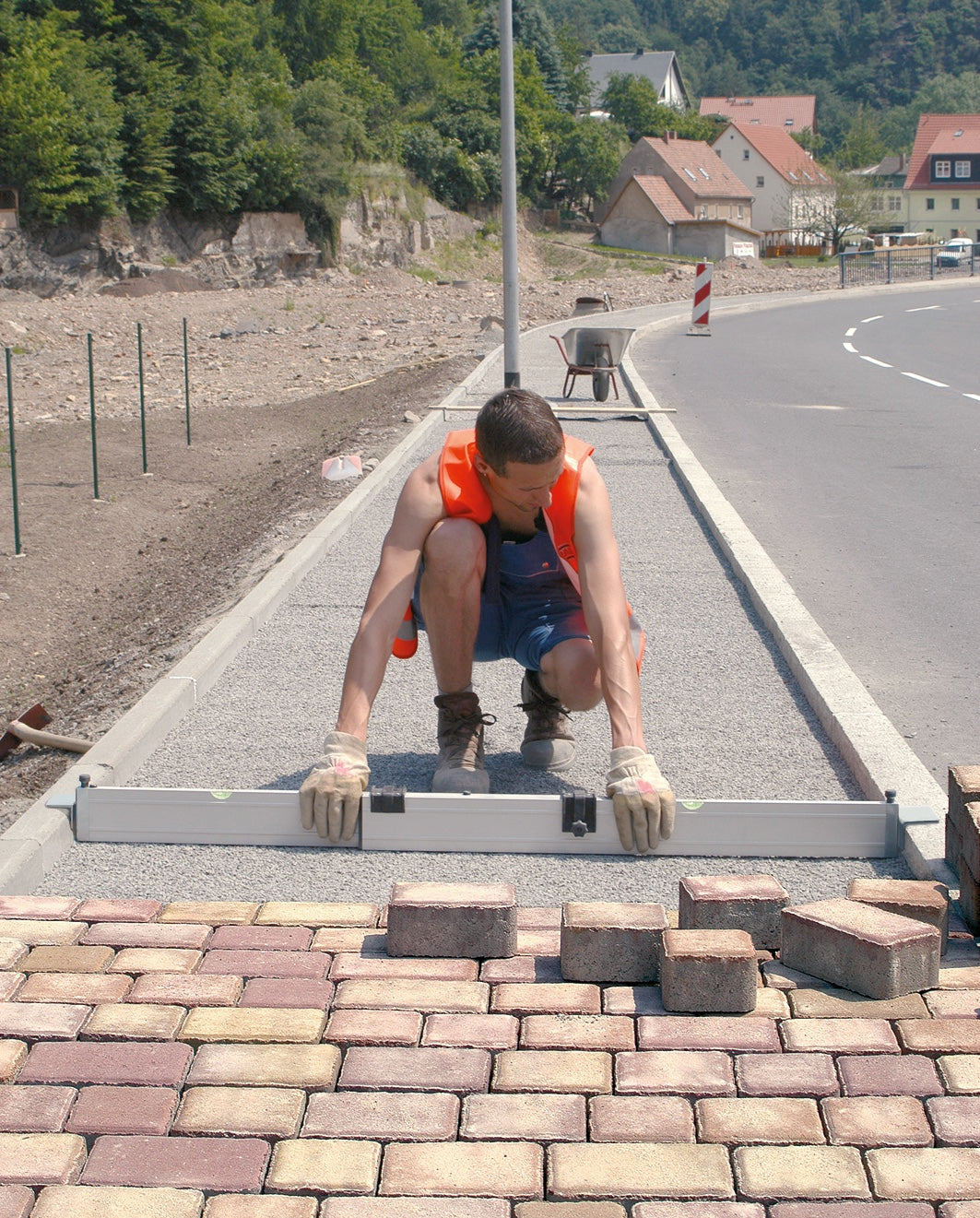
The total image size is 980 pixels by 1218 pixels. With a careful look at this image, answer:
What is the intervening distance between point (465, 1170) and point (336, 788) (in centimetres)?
142

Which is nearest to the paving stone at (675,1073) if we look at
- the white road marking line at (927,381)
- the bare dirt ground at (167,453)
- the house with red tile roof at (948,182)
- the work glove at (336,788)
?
the work glove at (336,788)

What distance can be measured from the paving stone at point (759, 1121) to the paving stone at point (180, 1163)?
30.1 inches

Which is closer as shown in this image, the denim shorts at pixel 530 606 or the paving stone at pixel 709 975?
the paving stone at pixel 709 975

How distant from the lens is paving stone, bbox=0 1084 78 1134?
2354 millimetres

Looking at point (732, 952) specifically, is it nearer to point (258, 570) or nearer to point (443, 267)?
point (258, 570)

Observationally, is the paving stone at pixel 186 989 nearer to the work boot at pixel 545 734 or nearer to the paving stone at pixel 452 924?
the paving stone at pixel 452 924

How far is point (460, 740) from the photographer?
4.18 meters

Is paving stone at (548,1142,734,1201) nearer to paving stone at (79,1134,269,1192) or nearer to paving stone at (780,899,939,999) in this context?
paving stone at (79,1134,269,1192)

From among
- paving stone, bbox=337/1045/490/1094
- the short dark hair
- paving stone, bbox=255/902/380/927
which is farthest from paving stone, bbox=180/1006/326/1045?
the short dark hair

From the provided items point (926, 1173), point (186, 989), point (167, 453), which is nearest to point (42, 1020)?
point (186, 989)

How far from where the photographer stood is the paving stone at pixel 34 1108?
2.35m

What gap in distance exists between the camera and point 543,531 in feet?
13.5

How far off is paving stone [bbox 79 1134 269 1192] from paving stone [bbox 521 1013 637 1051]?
0.60m

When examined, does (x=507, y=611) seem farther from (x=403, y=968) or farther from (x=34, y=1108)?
(x=34, y=1108)
